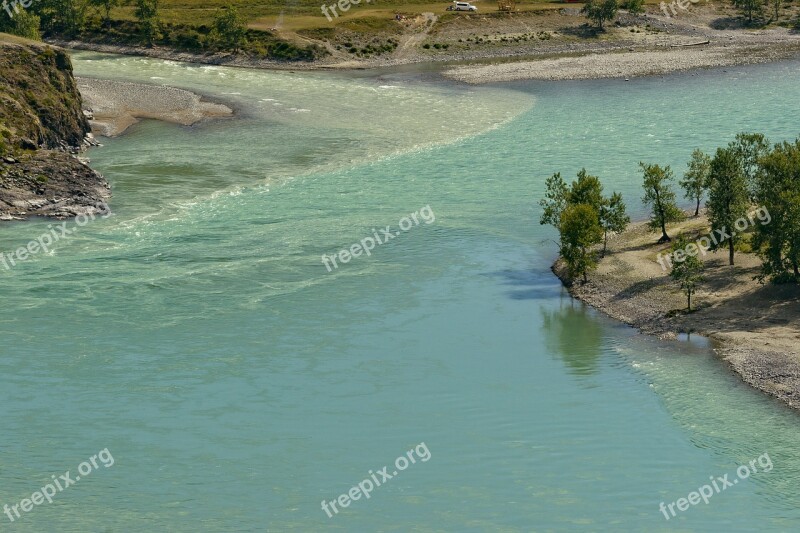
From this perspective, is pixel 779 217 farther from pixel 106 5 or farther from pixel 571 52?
pixel 106 5

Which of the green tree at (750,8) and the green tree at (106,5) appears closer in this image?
the green tree at (106,5)

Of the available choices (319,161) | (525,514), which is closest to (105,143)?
(319,161)

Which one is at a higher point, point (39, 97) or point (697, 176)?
point (39, 97)

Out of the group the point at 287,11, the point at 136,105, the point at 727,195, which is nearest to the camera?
the point at 727,195

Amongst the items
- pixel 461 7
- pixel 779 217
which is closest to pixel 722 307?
pixel 779 217

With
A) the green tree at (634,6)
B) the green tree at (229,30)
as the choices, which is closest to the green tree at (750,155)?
the green tree at (229,30)

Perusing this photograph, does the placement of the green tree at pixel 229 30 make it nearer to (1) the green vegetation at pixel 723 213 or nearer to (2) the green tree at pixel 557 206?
(1) the green vegetation at pixel 723 213
